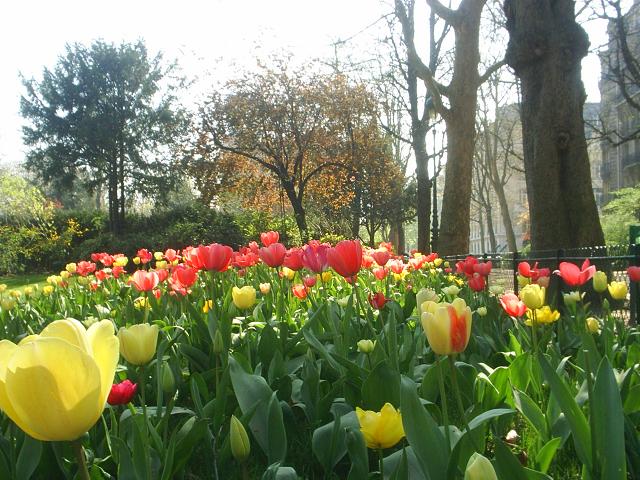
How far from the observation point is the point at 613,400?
102cm

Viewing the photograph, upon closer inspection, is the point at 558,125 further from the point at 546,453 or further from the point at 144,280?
the point at 546,453

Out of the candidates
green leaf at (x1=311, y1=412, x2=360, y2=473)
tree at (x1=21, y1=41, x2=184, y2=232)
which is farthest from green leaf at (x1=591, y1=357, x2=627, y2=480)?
tree at (x1=21, y1=41, x2=184, y2=232)

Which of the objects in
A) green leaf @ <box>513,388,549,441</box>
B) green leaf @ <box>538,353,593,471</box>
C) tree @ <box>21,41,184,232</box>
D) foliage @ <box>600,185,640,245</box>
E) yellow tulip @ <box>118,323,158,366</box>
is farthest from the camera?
tree @ <box>21,41,184,232</box>

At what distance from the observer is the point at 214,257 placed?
91.9 inches

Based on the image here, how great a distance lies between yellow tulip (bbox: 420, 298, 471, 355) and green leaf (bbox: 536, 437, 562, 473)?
1.07ft

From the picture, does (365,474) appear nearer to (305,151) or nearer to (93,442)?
(93,442)

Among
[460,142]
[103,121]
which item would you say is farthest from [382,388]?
[103,121]

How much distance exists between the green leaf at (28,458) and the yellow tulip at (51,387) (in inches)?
23.2

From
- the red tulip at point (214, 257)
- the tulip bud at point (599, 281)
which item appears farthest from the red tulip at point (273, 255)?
the tulip bud at point (599, 281)

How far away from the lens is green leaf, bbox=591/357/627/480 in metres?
0.95

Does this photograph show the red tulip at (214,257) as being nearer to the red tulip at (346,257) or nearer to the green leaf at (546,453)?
the red tulip at (346,257)

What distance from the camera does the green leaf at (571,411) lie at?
1.10 m

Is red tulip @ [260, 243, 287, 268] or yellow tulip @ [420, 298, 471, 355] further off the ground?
red tulip @ [260, 243, 287, 268]

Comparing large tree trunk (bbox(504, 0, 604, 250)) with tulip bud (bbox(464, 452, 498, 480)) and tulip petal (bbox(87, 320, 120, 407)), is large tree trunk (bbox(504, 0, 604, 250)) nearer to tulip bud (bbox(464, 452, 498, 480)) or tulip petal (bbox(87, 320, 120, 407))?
tulip bud (bbox(464, 452, 498, 480))
